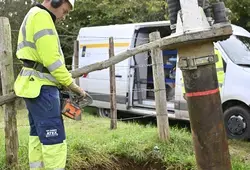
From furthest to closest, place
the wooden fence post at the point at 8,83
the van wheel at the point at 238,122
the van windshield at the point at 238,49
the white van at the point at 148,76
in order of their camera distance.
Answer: the van windshield at the point at 238,49, the white van at the point at 148,76, the van wheel at the point at 238,122, the wooden fence post at the point at 8,83

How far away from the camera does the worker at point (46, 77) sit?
3.12 meters

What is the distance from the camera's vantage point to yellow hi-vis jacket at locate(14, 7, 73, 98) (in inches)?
122

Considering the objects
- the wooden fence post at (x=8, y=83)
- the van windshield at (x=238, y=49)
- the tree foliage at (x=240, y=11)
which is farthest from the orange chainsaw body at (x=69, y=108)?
the tree foliage at (x=240, y=11)

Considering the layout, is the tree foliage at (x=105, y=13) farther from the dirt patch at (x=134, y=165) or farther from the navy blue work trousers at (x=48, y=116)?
the navy blue work trousers at (x=48, y=116)

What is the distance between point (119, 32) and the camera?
9344 millimetres

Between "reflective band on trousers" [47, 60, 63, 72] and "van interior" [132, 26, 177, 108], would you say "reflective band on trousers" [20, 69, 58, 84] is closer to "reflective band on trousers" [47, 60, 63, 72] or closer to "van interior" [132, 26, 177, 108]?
"reflective band on trousers" [47, 60, 63, 72]

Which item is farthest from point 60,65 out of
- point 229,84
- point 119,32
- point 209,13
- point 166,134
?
point 119,32

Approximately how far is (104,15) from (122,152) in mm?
10744

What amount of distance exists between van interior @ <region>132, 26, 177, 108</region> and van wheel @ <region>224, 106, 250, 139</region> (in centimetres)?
189

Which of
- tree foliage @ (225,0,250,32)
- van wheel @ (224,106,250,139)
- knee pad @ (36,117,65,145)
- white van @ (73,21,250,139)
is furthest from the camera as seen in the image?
tree foliage @ (225,0,250,32)

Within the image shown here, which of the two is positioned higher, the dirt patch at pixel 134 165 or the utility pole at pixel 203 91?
the utility pole at pixel 203 91

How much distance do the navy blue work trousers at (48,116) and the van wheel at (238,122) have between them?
14.5 ft

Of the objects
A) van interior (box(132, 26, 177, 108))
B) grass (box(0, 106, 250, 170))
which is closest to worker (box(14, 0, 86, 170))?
grass (box(0, 106, 250, 170))

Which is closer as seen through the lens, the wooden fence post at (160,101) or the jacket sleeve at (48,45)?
the jacket sleeve at (48,45)
